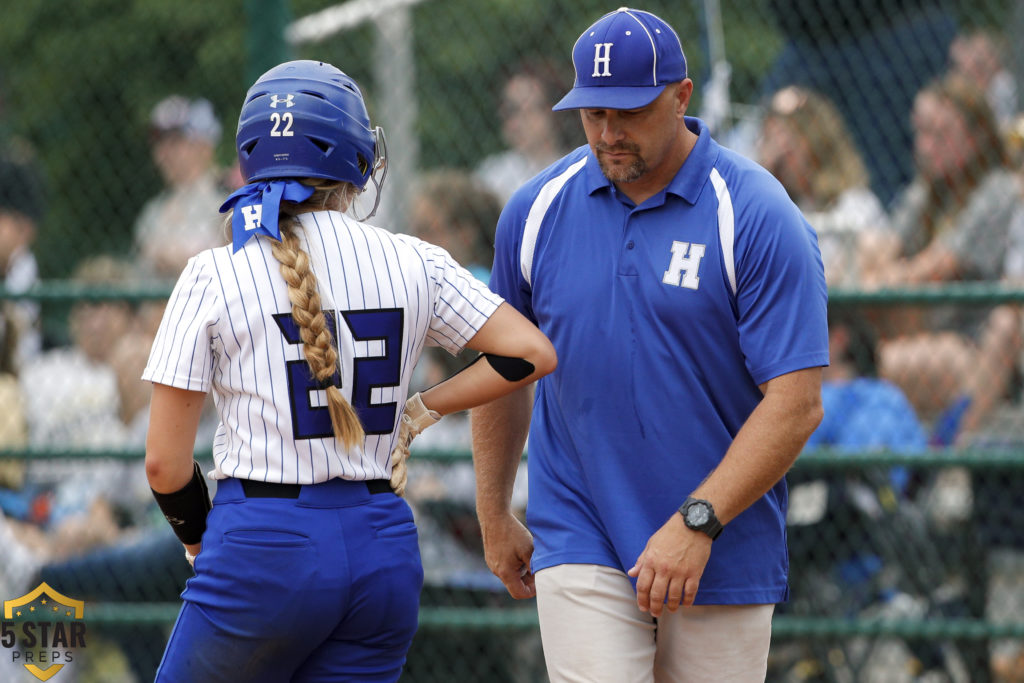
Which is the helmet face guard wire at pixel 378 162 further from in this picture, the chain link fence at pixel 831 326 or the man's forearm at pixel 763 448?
the chain link fence at pixel 831 326

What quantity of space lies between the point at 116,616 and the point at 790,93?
3.68 meters

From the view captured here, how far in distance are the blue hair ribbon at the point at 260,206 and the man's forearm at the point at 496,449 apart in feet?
3.05

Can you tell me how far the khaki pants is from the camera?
10.5 ft

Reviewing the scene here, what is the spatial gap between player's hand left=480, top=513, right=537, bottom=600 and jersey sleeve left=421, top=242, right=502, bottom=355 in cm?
69

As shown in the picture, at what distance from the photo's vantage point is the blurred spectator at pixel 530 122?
5.56 meters

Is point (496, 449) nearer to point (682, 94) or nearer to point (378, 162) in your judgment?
point (378, 162)

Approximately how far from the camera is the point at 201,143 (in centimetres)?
629

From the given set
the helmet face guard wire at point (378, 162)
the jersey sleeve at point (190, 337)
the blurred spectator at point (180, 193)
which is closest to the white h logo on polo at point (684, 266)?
the helmet face guard wire at point (378, 162)

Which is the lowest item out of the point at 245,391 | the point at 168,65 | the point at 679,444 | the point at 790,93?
the point at 679,444

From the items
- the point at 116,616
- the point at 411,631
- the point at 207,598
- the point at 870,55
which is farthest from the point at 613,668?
the point at 870,55

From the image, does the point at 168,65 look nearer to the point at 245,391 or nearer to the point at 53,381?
the point at 53,381

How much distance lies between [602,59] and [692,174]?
36 centimetres

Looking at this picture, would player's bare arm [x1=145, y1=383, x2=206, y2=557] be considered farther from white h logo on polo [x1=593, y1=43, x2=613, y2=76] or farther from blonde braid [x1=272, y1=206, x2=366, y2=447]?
white h logo on polo [x1=593, y1=43, x2=613, y2=76]

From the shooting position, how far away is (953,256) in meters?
5.50
